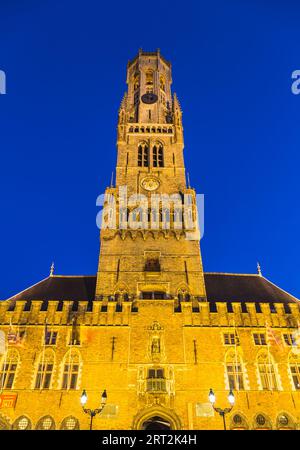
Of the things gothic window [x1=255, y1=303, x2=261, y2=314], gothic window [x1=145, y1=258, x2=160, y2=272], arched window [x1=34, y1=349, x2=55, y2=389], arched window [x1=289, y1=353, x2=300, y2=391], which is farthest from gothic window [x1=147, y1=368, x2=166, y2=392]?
arched window [x1=289, y1=353, x2=300, y2=391]

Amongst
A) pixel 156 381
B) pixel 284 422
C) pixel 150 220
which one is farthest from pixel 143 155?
pixel 284 422

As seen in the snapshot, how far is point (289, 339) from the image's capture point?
29891mm

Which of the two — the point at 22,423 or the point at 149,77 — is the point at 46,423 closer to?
the point at 22,423

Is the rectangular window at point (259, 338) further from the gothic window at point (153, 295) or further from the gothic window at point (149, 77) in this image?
the gothic window at point (149, 77)

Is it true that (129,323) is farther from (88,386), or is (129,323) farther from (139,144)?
(139,144)

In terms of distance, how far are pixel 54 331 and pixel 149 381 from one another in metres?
8.52

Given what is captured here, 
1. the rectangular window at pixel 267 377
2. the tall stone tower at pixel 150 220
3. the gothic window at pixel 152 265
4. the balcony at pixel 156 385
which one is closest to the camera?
the balcony at pixel 156 385

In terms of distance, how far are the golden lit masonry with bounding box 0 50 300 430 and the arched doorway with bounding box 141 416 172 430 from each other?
0.10 meters

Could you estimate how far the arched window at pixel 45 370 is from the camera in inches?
1078

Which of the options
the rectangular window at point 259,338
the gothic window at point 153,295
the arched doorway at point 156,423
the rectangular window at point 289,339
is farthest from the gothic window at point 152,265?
the arched doorway at point 156,423

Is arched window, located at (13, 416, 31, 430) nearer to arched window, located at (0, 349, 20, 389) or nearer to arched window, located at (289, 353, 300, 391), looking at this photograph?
arched window, located at (0, 349, 20, 389)

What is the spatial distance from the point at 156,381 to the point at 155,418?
99.1 inches

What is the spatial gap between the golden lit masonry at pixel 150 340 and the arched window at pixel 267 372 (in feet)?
0.25
